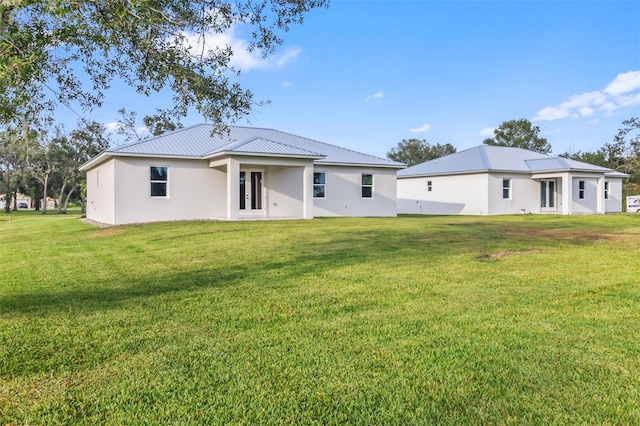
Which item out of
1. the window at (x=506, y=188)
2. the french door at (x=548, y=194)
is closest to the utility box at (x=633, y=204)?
the french door at (x=548, y=194)

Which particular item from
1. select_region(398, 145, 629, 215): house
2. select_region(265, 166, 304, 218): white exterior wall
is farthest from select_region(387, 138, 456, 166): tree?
select_region(265, 166, 304, 218): white exterior wall

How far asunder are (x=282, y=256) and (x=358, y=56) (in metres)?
12.4

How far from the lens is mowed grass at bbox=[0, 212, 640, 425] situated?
302cm

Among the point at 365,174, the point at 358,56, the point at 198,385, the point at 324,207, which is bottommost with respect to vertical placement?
the point at 198,385

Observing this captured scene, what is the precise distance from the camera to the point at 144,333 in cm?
456

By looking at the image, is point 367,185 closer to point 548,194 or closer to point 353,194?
point 353,194

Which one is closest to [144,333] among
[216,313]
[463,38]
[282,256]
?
[216,313]

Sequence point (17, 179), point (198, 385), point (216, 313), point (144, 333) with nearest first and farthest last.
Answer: point (198, 385) < point (144, 333) < point (216, 313) < point (17, 179)

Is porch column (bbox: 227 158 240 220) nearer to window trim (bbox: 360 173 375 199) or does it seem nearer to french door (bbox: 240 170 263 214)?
french door (bbox: 240 170 263 214)

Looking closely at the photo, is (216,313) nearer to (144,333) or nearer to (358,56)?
(144,333)

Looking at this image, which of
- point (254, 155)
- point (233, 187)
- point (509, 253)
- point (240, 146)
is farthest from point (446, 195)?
point (509, 253)

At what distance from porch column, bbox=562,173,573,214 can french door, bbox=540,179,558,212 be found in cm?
193

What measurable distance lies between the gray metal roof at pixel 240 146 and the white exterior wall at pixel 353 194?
0.52 meters

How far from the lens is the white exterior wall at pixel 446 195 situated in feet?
94.3
